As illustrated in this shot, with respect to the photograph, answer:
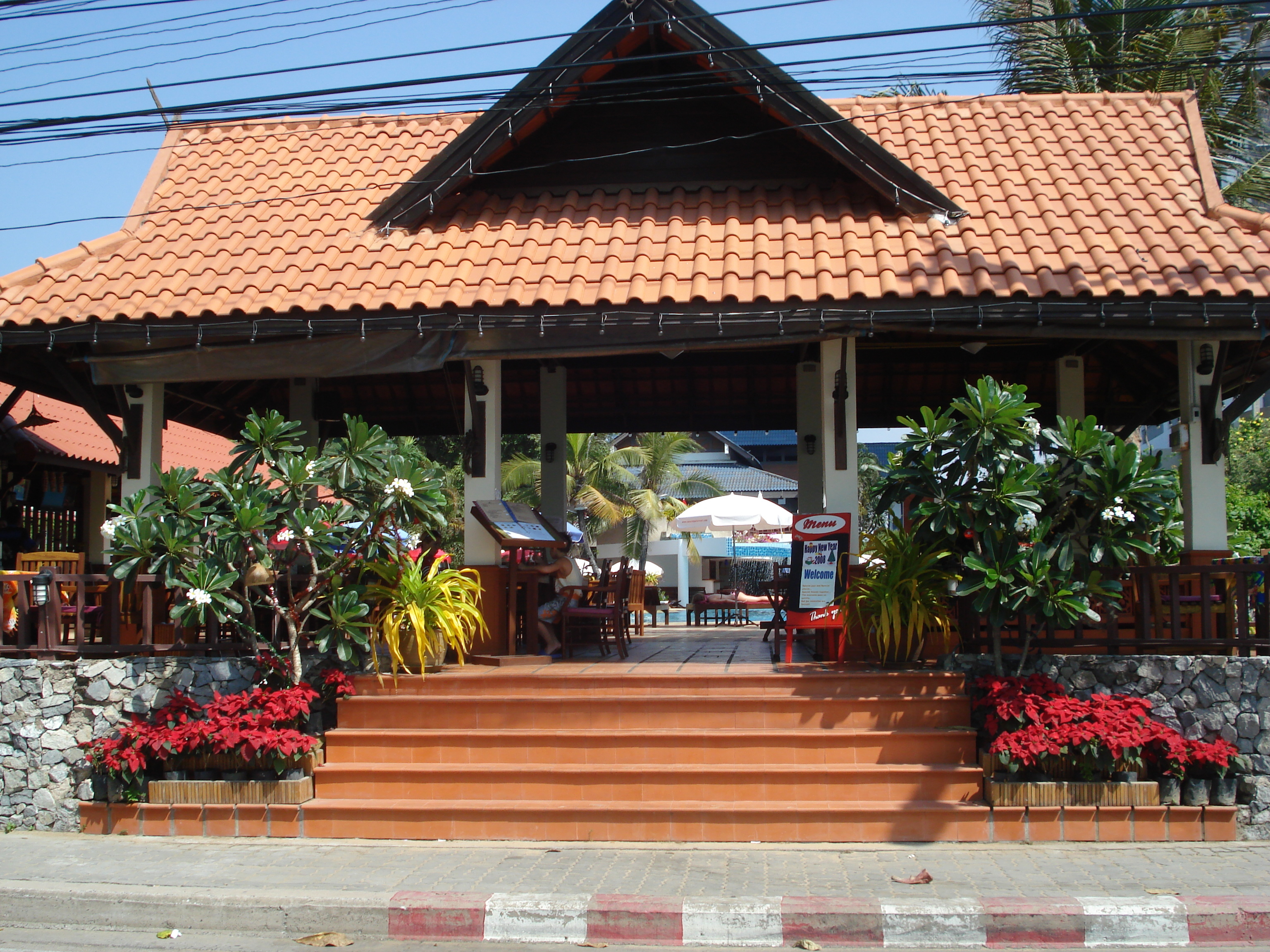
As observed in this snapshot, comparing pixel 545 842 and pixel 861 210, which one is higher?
pixel 861 210

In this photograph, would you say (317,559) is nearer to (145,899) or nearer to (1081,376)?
(145,899)

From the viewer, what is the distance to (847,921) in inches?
219

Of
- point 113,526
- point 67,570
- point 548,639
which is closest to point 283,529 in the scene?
point 113,526

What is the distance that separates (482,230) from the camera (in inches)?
412

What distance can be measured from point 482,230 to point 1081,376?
648cm

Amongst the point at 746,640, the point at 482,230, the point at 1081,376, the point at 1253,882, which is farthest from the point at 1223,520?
the point at 482,230

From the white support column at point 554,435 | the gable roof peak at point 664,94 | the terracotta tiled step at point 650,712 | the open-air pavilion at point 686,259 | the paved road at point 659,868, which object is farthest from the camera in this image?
the white support column at point 554,435

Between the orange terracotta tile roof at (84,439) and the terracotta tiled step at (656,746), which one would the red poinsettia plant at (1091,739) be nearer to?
the terracotta tiled step at (656,746)

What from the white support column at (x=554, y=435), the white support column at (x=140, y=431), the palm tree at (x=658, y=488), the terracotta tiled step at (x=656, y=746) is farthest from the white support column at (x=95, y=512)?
the palm tree at (x=658, y=488)

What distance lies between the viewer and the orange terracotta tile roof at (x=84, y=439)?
14.1m

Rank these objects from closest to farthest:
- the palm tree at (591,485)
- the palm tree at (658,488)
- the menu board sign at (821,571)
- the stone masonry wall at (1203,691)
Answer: the stone masonry wall at (1203,691) < the menu board sign at (821,571) < the palm tree at (591,485) < the palm tree at (658,488)

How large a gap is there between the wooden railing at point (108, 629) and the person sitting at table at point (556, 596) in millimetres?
2267

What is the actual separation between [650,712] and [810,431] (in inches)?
218

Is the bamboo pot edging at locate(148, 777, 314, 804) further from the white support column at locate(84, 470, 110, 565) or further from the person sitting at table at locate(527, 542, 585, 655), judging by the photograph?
the white support column at locate(84, 470, 110, 565)
